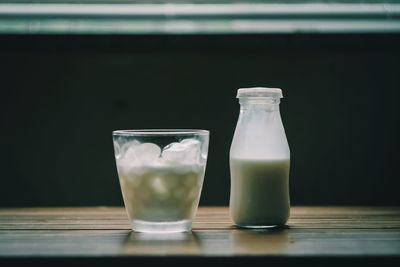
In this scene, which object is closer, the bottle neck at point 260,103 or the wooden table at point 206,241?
the wooden table at point 206,241

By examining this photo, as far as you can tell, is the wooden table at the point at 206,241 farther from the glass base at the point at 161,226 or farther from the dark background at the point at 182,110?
the dark background at the point at 182,110

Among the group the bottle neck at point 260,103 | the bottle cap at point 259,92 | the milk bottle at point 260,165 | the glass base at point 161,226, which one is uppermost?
the bottle cap at point 259,92

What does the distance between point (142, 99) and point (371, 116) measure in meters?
0.60

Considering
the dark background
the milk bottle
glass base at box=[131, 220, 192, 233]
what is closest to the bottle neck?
the milk bottle

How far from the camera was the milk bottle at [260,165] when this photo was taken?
3.30ft

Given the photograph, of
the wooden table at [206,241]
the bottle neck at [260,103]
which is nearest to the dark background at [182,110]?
the wooden table at [206,241]

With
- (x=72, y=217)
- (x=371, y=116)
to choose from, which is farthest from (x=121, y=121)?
(x=371, y=116)

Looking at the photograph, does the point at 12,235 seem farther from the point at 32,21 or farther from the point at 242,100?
the point at 32,21

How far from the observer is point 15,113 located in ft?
5.41

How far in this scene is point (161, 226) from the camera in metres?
0.96

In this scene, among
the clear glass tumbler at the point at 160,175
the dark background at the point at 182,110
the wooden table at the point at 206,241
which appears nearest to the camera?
the wooden table at the point at 206,241

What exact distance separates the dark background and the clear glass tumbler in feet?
2.21

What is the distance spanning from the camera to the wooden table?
78cm

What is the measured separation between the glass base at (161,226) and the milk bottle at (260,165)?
10cm
